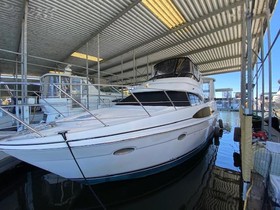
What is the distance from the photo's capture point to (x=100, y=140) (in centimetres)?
277

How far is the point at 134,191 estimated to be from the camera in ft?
11.5

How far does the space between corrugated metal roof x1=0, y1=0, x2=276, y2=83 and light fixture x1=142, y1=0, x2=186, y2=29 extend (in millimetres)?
152

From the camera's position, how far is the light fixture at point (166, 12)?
5638mm

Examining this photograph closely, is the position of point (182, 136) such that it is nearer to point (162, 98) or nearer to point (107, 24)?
point (162, 98)

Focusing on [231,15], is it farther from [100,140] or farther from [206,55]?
[100,140]

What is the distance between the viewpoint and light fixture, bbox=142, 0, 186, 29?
5.64m

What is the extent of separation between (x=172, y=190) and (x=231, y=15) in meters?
5.79

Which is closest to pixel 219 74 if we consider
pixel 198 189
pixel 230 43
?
pixel 230 43

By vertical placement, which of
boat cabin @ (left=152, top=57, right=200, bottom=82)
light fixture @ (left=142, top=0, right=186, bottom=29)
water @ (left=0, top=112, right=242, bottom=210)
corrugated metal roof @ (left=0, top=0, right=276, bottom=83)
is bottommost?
water @ (left=0, top=112, right=242, bottom=210)

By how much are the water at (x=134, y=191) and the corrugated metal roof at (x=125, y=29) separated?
11.9 feet

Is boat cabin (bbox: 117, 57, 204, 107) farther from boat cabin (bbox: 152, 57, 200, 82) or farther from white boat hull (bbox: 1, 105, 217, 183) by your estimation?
white boat hull (bbox: 1, 105, 217, 183)

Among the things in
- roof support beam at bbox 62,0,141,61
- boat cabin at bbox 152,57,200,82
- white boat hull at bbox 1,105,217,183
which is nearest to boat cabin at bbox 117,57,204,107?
boat cabin at bbox 152,57,200,82

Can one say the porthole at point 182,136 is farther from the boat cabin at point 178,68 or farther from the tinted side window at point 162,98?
the boat cabin at point 178,68

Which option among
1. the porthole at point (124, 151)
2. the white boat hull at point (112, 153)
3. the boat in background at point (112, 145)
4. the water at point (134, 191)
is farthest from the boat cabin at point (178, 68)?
the porthole at point (124, 151)
